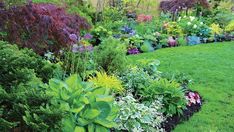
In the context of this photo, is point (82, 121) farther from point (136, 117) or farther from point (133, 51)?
point (133, 51)

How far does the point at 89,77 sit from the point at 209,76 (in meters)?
2.68

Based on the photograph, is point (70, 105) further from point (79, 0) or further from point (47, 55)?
point (79, 0)

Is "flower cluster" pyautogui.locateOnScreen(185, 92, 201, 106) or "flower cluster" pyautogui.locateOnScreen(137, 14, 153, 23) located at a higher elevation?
"flower cluster" pyautogui.locateOnScreen(185, 92, 201, 106)

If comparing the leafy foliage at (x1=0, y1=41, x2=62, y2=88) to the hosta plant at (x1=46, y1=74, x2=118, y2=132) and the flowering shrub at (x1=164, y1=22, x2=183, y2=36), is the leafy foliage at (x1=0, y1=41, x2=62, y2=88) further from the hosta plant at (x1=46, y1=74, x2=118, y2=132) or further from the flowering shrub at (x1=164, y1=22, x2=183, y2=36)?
the flowering shrub at (x1=164, y1=22, x2=183, y2=36)

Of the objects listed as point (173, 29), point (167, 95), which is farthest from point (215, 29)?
point (167, 95)

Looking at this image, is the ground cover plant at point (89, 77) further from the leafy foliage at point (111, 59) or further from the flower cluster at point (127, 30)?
the flower cluster at point (127, 30)

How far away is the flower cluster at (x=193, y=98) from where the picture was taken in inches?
219

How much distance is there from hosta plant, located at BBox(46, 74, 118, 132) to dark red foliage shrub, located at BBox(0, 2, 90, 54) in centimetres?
127

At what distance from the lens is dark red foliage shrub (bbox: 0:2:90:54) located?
4.54m

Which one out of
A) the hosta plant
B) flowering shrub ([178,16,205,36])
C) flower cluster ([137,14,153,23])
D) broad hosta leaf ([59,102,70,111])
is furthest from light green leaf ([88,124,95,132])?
flower cluster ([137,14,153,23])

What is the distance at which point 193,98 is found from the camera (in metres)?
5.69

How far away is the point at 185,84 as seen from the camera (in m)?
6.01

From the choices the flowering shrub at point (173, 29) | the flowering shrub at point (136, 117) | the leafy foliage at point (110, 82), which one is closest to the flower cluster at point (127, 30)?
the flowering shrub at point (173, 29)

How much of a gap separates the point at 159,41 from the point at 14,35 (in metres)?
5.84
